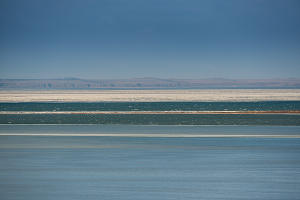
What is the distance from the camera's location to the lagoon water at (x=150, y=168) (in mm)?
10102

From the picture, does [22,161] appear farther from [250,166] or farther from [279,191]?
[279,191]

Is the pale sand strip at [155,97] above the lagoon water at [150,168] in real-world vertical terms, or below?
below

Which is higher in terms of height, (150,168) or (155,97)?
(150,168)

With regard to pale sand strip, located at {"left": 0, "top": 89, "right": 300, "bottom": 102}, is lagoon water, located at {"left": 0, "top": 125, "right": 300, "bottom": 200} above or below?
above

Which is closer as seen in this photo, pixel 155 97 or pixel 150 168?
pixel 150 168

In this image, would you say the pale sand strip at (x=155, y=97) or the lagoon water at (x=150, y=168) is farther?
the pale sand strip at (x=155, y=97)

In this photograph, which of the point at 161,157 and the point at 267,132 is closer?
the point at 161,157

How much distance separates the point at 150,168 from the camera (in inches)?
512

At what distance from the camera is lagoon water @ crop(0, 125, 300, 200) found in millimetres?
10102

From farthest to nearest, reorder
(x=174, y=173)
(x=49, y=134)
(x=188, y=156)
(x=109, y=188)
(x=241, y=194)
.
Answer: (x=49, y=134) < (x=188, y=156) < (x=174, y=173) < (x=109, y=188) < (x=241, y=194)

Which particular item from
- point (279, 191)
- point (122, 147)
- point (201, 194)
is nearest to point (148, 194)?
point (201, 194)

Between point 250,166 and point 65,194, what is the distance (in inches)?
190

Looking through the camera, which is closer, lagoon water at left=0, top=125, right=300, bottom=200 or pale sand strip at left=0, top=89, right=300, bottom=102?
lagoon water at left=0, top=125, right=300, bottom=200

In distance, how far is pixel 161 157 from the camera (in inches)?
592
